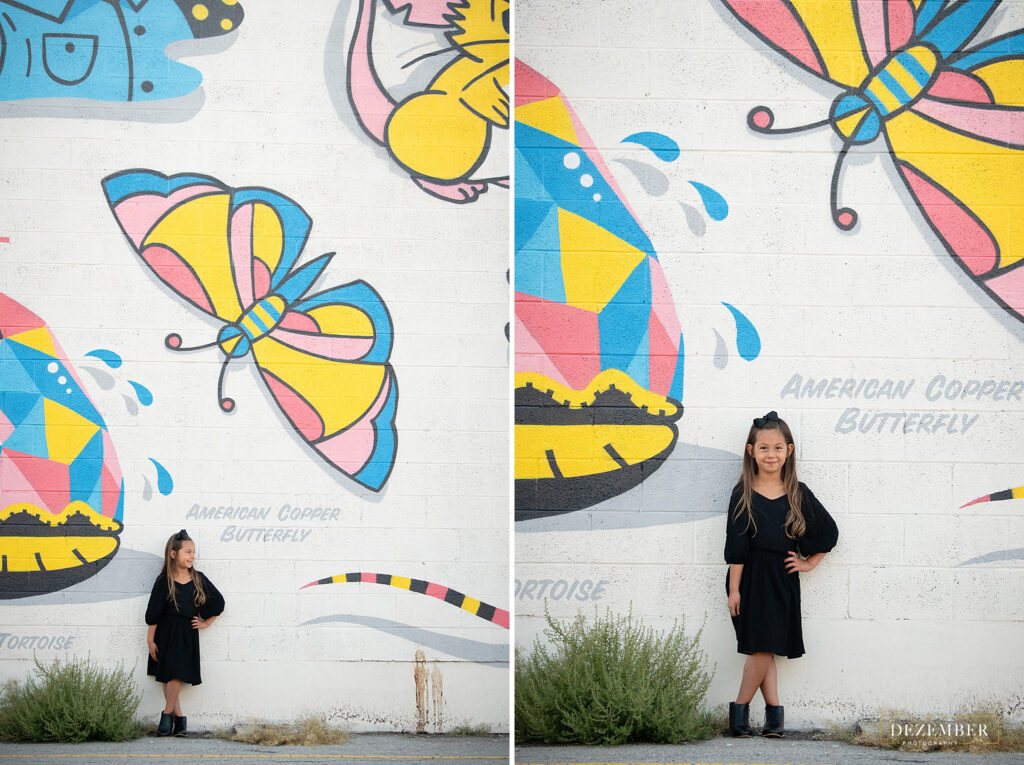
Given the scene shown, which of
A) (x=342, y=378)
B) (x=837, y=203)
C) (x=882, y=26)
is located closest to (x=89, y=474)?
(x=342, y=378)

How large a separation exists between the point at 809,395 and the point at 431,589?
82.7 inches

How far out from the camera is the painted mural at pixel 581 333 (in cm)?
462

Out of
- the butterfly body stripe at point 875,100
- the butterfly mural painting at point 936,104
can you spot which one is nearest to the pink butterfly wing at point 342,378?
the butterfly mural painting at point 936,104

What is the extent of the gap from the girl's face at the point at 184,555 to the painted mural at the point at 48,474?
0.34 meters

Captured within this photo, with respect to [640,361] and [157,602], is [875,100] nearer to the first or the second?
[640,361]

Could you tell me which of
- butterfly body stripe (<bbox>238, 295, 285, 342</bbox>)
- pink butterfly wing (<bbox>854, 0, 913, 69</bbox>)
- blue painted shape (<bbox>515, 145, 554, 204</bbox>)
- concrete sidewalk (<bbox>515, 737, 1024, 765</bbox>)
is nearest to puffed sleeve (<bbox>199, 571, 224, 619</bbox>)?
butterfly body stripe (<bbox>238, 295, 285, 342</bbox>)

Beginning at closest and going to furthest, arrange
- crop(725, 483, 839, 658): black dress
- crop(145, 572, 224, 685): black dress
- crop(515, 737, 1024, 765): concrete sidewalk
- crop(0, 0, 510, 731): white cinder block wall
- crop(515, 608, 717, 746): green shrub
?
crop(515, 737, 1024, 765): concrete sidewalk < crop(515, 608, 717, 746): green shrub < crop(725, 483, 839, 658): black dress < crop(145, 572, 224, 685): black dress < crop(0, 0, 510, 731): white cinder block wall

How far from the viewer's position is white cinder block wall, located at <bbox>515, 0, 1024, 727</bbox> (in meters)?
4.59

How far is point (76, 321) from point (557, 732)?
3.10m

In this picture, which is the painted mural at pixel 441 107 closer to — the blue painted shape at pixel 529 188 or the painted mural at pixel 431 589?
the blue painted shape at pixel 529 188

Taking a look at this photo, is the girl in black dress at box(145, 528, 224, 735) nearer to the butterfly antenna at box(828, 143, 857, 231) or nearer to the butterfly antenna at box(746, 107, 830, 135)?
the butterfly antenna at box(746, 107, 830, 135)

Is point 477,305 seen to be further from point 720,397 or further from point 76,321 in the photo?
point 76,321

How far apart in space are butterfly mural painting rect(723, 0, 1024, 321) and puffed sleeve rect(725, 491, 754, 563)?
1.53m

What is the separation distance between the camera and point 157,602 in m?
4.60
